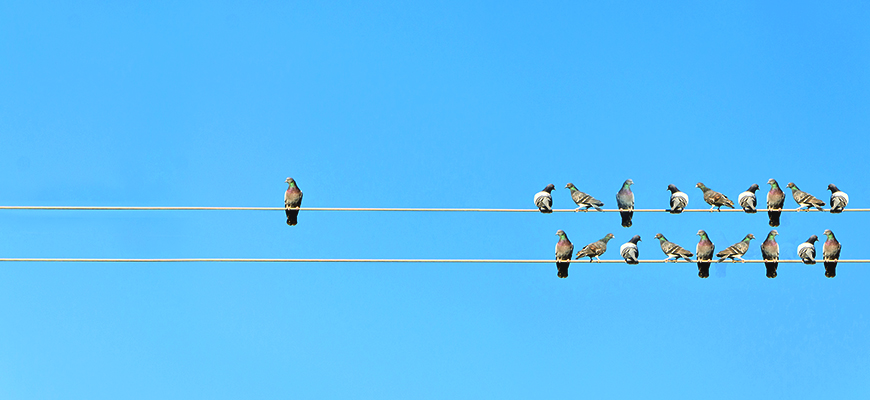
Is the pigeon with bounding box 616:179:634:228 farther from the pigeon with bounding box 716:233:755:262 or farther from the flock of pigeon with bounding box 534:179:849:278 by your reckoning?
the pigeon with bounding box 716:233:755:262

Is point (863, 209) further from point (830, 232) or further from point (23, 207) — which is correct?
point (23, 207)

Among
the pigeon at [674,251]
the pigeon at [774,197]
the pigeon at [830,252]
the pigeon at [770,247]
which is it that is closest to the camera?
the pigeon at [830,252]

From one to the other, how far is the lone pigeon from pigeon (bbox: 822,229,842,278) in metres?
1.50

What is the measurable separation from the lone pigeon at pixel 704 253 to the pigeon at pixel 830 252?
150cm

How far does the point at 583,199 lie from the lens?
14594 mm

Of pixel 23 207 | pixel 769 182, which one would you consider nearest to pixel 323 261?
pixel 23 207

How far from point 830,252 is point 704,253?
1722 mm

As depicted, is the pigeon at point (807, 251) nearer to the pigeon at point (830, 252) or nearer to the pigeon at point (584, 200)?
the pigeon at point (830, 252)

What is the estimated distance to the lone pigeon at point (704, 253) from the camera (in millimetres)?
14047

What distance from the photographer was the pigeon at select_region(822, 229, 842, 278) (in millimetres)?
14000

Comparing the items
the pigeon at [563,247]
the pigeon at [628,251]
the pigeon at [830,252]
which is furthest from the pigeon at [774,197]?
the pigeon at [563,247]

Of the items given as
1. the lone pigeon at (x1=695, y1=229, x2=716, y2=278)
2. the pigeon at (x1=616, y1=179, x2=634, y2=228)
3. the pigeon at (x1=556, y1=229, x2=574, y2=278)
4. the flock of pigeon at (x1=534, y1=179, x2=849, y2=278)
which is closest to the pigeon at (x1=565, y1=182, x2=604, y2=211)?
the flock of pigeon at (x1=534, y1=179, x2=849, y2=278)

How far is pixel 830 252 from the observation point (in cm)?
1433

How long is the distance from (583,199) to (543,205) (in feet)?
2.40
